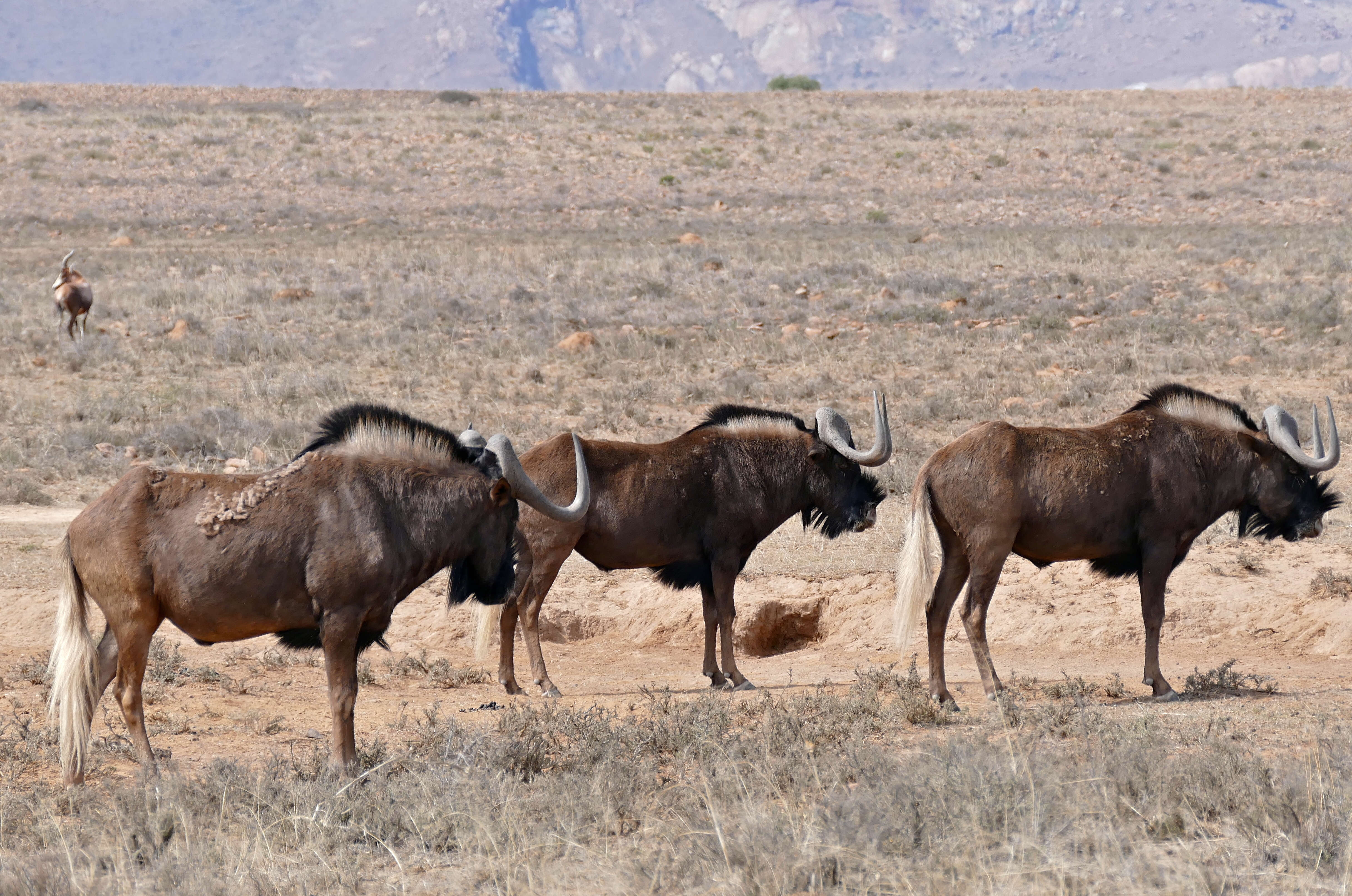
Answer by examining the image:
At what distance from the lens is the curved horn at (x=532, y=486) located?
271 inches

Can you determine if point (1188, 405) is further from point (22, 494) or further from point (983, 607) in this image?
point (22, 494)

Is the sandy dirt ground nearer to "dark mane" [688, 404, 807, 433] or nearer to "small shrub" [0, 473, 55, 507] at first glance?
"small shrub" [0, 473, 55, 507]

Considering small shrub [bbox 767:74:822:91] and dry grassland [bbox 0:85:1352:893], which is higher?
small shrub [bbox 767:74:822:91]

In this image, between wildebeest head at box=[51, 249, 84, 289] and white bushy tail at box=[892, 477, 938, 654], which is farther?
wildebeest head at box=[51, 249, 84, 289]

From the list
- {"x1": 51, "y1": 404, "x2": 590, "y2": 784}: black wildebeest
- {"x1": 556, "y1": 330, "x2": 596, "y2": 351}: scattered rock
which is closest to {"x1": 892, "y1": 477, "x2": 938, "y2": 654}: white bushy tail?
{"x1": 51, "y1": 404, "x2": 590, "y2": 784}: black wildebeest

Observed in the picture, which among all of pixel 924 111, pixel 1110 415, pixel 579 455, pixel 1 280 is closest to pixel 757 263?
pixel 1110 415

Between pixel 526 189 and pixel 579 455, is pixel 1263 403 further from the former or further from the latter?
pixel 526 189

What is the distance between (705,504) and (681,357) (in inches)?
439

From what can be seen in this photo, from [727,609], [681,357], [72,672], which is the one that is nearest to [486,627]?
[727,609]

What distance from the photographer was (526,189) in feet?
138

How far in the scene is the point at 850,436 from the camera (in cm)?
997

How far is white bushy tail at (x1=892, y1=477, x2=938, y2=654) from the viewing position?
27.2 ft

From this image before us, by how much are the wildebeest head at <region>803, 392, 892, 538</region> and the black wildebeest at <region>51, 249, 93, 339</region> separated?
49.4 feet

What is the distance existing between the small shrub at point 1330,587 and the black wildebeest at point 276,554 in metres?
6.82
